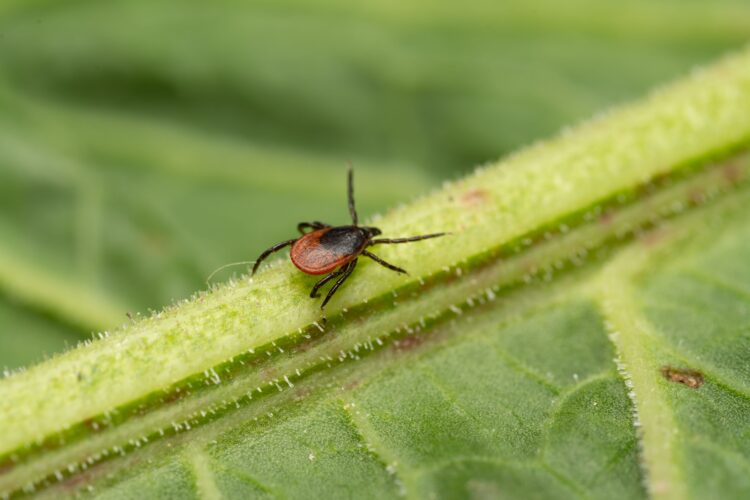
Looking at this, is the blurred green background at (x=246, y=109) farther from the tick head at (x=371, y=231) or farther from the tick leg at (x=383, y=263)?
the tick leg at (x=383, y=263)

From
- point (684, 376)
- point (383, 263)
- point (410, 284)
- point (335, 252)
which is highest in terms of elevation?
point (335, 252)

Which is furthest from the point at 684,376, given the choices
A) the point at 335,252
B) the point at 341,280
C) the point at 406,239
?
the point at 335,252

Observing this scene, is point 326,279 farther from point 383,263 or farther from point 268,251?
point 268,251

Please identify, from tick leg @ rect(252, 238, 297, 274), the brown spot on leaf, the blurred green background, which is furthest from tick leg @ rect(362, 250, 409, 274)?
the blurred green background

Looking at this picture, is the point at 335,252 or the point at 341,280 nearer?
the point at 341,280

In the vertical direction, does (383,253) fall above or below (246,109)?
below

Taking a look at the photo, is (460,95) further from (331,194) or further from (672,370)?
(672,370)

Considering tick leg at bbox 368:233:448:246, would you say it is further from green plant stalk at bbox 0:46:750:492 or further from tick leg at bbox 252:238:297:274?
tick leg at bbox 252:238:297:274
